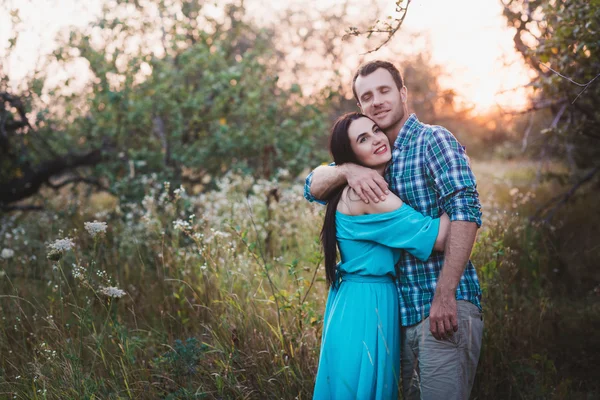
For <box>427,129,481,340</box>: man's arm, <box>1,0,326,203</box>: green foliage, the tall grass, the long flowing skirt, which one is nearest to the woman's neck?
<box>427,129,481,340</box>: man's arm

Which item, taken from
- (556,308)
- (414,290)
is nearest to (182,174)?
(556,308)

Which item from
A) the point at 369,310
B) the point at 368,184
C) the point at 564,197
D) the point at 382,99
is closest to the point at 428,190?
the point at 368,184

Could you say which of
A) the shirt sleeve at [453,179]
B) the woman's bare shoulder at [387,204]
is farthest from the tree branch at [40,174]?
the shirt sleeve at [453,179]

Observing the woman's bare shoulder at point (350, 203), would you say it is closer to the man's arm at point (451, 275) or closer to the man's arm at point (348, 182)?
the man's arm at point (348, 182)

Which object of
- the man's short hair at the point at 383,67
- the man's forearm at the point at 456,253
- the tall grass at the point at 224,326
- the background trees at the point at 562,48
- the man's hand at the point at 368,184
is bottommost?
the tall grass at the point at 224,326

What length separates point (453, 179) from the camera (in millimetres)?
2479

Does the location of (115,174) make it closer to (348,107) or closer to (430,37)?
(348,107)

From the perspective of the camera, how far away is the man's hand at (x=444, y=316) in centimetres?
245

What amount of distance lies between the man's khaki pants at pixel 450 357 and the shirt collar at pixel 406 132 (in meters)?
0.88

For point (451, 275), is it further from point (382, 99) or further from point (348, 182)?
point (382, 99)

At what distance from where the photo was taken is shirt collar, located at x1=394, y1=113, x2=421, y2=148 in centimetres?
275

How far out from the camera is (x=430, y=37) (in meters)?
19.6

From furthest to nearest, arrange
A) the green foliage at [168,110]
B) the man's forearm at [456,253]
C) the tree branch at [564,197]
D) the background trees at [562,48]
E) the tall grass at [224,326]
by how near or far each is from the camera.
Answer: the green foliage at [168,110], the tree branch at [564,197], the background trees at [562,48], the tall grass at [224,326], the man's forearm at [456,253]

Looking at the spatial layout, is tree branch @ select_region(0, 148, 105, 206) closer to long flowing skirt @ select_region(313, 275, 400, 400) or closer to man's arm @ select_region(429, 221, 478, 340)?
long flowing skirt @ select_region(313, 275, 400, 400)
